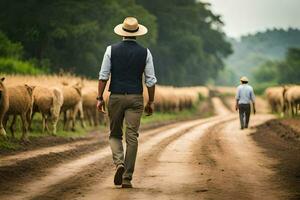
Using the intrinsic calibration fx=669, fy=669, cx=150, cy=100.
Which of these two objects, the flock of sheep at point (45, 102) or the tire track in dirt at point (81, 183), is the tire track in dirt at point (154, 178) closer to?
the tire track in dirt at point (81, 183)

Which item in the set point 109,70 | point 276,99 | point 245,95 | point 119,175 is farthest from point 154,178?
point 276,99

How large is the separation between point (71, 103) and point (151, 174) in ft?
42.6

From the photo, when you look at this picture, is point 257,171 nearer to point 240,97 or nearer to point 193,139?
point 193,139

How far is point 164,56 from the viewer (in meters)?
85.4

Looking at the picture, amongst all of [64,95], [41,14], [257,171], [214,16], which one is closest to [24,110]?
[64,95]

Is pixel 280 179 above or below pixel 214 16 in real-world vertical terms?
below

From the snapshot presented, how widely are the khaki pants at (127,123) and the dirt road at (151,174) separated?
432mm

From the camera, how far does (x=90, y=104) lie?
27.5 m

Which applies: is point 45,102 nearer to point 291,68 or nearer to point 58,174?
point 58,174

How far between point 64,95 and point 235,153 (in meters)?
8.99

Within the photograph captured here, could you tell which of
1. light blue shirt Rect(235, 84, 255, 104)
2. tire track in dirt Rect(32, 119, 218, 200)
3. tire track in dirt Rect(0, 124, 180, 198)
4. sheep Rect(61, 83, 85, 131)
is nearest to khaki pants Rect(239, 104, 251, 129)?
light blue shirt Rect(235, 84, 255, 104)

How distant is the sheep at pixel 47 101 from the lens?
2063 cm

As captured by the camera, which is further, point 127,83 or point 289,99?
point 289,99

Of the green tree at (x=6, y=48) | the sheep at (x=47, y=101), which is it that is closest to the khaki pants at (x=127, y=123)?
the sheep at (x=47, y=101)
